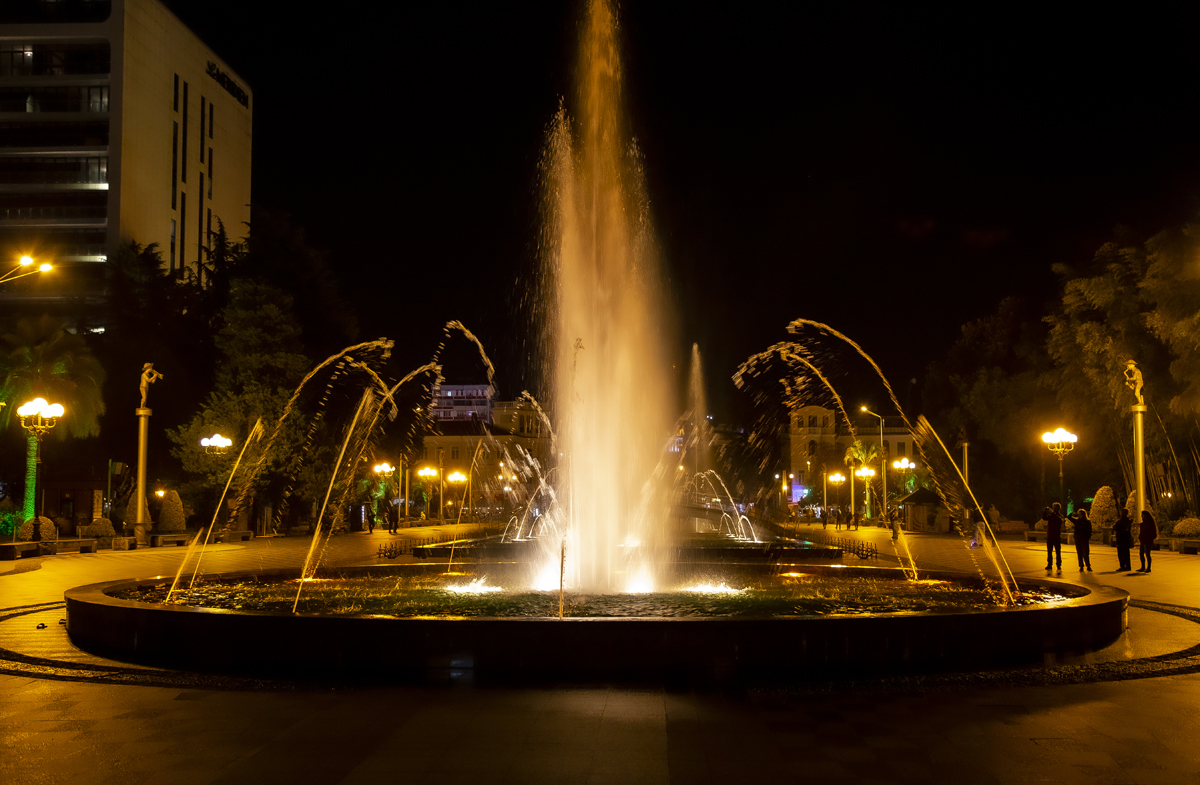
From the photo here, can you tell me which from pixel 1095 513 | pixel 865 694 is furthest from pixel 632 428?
pixel 1095 513

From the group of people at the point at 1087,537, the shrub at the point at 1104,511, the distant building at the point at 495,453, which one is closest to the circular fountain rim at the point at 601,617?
the group of people at the point at 1087,537

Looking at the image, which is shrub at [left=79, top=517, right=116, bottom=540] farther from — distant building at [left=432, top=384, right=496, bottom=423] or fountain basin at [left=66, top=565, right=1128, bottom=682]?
distant building at [left=432, top=384, right=496, bottom=423]

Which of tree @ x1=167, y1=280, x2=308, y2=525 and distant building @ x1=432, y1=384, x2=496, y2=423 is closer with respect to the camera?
tree @ x1=167, y1=280, x2=308, y2=525

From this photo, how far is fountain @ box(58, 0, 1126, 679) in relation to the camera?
28.6ft

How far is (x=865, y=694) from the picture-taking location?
817 centimetres

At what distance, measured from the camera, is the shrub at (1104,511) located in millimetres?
35438

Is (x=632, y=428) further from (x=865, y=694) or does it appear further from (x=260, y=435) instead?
(x=260, y=435)

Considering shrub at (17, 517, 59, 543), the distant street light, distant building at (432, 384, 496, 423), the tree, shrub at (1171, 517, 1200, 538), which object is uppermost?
distant building at (432, 384, 496, 423)

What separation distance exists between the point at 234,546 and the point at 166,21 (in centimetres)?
6008

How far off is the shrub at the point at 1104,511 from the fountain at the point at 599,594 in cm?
1706

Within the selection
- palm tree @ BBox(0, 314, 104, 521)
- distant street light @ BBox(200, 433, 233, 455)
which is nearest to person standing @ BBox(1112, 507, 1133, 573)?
distant street light @ BBox(200, 433, 233, 455)

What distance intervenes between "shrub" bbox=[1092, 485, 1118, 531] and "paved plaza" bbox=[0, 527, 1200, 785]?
28439mm

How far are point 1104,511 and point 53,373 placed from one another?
40027 mm

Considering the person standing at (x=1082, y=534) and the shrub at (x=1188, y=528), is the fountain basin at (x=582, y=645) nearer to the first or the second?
the person standing at (x=1082, y=534)
